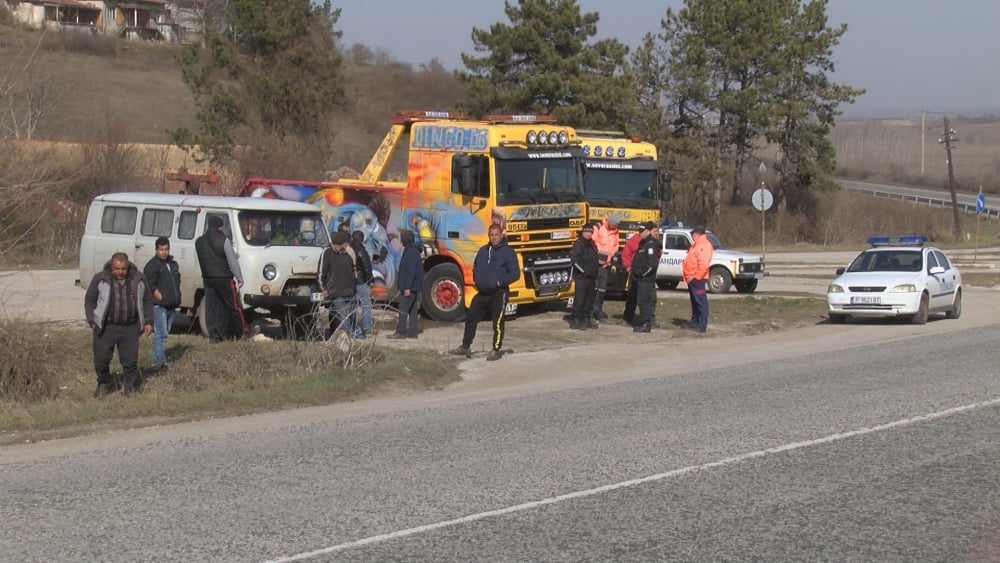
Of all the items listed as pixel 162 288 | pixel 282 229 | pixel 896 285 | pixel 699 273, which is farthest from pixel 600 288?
pixel 162 288

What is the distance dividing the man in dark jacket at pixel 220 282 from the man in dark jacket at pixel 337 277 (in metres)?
1.23

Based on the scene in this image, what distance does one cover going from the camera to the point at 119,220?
18.3m

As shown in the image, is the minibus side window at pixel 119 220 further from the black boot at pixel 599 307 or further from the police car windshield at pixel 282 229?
the black boot at pixel 599 307

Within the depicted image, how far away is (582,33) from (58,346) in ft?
143

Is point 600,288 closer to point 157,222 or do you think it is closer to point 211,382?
point 157,222

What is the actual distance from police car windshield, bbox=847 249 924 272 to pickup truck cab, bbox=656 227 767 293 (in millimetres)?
5965

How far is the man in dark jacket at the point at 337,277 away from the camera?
15656 mm

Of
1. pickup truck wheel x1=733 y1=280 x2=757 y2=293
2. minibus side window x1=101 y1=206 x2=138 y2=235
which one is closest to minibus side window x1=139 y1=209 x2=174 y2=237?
minibus side window x1=101 y1=206 x2=138 y2=235

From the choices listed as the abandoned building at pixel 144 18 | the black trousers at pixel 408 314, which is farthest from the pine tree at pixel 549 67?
the abandoned building at pixel 144 18

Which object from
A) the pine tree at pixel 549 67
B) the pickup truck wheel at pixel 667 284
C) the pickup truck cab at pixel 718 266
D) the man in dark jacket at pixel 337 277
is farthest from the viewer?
the pine tree at pixel 549 67

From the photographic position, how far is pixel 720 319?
22141 mm

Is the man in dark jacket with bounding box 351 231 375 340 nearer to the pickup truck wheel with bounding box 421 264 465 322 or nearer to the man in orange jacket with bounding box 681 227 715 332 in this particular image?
the pickup truck wheel with bounding box 421 264 465 322

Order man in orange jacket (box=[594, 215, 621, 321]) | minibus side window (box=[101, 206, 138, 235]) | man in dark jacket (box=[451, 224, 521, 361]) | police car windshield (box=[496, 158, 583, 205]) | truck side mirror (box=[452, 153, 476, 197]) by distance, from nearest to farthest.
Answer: man in dark jacket (box=[451, 224, 521, 361])
minibus side window (box=[101, 206, 138, 235])
truck side mirror (box=[452, 153, 476, 197])
police car windshield (box=[496, 158, 583, 205])
man in orange jacket (box=[594, 215, 621, 321])

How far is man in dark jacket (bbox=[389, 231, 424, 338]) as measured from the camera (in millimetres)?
17547
